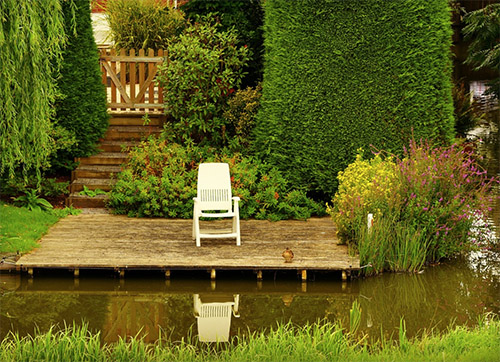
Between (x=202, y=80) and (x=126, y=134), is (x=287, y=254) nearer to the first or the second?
(x=202, y=80)

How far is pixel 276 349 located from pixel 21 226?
5.36 meters

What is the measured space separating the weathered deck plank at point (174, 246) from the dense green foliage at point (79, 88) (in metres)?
1.87

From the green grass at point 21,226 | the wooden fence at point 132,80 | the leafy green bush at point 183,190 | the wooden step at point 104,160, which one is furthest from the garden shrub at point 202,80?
the green grass at point 21,226

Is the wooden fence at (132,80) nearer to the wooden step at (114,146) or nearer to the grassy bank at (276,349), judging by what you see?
the wooden step at (114,146)

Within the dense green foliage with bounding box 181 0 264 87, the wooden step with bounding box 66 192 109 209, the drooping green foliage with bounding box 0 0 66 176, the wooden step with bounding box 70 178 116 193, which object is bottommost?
the wooden step with bounding box 66 192 109 209

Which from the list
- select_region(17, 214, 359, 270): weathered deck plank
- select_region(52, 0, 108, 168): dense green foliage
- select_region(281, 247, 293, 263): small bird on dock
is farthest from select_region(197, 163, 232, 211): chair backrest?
select_region(52, 0, 108, 168): dense green foliage

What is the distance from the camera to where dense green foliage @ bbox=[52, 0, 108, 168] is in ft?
42.8

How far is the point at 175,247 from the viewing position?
33.3ft

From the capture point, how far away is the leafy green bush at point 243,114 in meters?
13.0

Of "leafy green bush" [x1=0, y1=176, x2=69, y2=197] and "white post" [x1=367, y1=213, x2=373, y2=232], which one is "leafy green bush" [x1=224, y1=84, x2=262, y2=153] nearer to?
"leafy green bush" [x1=0, y1=176, x2=69, y2=197]

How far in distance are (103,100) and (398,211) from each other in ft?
19.7

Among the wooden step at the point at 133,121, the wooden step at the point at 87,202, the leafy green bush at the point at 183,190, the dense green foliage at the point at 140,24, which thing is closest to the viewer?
the leafy green bush at the point at 183,190

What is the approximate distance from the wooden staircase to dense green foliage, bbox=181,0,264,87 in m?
1.91

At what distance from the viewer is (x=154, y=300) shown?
874cm
